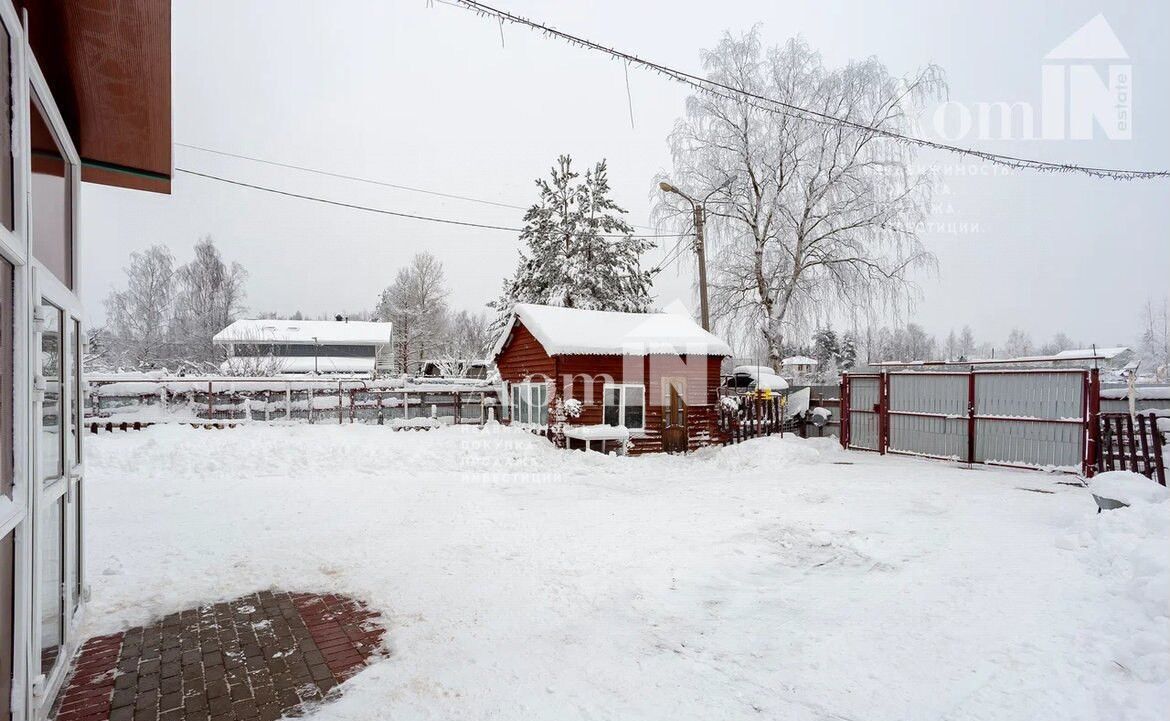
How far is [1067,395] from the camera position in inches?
371

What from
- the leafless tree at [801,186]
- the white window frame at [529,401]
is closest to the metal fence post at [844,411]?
the leafless tree at [801,186]

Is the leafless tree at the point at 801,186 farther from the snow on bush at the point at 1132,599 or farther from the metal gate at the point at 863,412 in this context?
the snow on bush at the point at 1132,599

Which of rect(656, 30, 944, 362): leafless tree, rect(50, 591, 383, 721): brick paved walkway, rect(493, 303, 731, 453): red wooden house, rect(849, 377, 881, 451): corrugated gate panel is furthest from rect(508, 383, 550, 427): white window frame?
rect(50, 591, 383, 721): brick paved walkway

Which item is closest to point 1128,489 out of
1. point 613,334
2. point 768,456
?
point 768,456

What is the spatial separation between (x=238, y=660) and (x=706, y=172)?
19.7 metres

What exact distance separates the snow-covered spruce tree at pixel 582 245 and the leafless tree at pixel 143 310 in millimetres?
24702

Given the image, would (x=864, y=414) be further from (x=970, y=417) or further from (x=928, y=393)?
(x=970, y=417)

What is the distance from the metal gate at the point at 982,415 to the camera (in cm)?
938

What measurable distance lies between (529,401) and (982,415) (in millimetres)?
10339

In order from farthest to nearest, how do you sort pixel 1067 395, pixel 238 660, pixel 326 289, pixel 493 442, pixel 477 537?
pixel 326 289 < pixel 493 442 < pixel 1067 395 < pixel 477 537 < pixel 238 660

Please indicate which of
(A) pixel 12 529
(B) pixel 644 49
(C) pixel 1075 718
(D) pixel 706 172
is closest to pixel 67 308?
(A) pixel 12 529

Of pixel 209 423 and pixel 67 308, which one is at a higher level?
pixel 67 308

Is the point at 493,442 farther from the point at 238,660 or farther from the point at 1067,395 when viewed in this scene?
the point at 1067,395

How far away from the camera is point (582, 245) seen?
81.9ft
